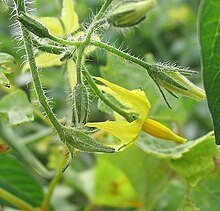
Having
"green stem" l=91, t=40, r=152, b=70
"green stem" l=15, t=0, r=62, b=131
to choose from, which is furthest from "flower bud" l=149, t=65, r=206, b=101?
"green stem" l=15, t=0, r=62, b=131

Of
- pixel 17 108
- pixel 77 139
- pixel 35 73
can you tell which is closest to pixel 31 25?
pixel 35 73

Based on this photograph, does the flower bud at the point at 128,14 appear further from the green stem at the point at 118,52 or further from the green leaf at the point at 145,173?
the green leaf at the point at 145,173

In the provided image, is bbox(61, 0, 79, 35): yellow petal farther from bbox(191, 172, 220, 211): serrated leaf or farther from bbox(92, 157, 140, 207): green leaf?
bbox(92, 157, 140, 207): green leaf

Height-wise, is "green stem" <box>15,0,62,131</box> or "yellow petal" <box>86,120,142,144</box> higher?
"green stem" <box>15,0,62,131</box>

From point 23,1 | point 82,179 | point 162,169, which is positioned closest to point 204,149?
point 162,169

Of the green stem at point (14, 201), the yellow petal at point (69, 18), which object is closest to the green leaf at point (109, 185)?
the green stem at point (14, 201)

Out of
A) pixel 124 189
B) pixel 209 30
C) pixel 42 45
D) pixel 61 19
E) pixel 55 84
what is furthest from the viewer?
pixel 55 84

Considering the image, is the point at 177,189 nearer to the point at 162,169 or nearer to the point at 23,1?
the point at 162,169
